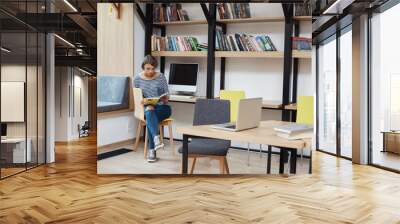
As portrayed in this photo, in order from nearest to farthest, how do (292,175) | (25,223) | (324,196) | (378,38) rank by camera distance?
(25,223), (324,196), (292,175), (378,38)

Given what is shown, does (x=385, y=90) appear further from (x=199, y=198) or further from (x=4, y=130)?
(x=4, y=130)

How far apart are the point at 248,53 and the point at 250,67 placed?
0.17m

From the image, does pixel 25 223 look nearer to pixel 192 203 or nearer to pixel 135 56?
pixel 192 203

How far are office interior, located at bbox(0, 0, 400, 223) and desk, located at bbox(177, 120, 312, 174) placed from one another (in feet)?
0.22

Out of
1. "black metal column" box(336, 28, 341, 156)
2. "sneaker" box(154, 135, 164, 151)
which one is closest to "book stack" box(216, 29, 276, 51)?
"sneaker" box(154, 135, 164, 151)

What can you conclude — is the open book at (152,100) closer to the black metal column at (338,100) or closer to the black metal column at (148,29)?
the black metal column at (148,29)

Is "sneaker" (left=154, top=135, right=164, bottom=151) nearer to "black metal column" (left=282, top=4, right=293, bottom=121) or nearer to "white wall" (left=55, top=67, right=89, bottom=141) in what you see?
"black metal column" (left=282, top=4, right=293, bottom=121)

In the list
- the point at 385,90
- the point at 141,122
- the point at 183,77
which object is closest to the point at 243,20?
the point at 183,77

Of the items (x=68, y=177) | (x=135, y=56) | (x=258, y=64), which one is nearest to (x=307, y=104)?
(x=258, y=64)

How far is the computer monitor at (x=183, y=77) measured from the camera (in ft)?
15.8

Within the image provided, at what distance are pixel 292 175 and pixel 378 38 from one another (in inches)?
114

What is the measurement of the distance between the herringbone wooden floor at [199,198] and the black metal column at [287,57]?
94 cm

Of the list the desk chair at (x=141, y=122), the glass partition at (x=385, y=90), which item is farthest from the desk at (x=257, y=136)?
the glass partition at (x=385, y=90)

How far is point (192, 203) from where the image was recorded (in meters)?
3.90
